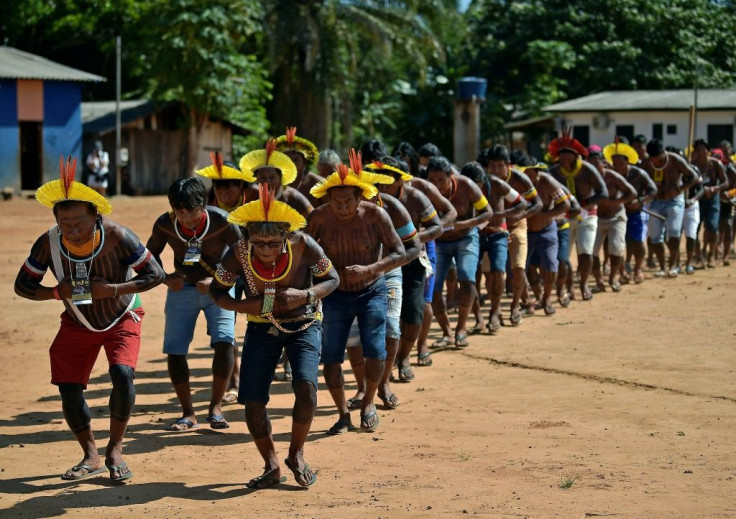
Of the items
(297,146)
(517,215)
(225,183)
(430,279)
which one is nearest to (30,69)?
(517,215)

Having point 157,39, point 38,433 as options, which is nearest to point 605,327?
point 38,433

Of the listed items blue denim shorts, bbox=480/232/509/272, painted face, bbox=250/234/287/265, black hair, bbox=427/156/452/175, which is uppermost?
black hair, bbox=427/156/452/175

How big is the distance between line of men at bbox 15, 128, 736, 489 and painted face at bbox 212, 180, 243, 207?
0.02m

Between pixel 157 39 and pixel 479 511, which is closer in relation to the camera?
pixel 479 511

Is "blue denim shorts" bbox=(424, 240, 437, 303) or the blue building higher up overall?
the blue building

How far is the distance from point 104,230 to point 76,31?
1429 inches

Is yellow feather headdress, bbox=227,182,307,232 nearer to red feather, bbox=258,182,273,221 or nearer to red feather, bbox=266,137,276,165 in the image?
red feather, bbox=258,182,273,221

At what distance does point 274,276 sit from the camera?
6973 millimetres

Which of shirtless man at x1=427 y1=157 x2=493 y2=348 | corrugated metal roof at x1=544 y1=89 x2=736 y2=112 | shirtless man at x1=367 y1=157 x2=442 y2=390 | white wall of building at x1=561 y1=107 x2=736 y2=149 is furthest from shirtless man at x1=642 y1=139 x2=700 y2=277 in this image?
white wall of building at x1=561 y1=107 x2=736 y2=149

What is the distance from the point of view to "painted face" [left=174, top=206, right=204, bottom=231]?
26.9 ft

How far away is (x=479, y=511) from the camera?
652 centimetres

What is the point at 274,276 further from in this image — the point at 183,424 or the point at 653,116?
the point at 653,116

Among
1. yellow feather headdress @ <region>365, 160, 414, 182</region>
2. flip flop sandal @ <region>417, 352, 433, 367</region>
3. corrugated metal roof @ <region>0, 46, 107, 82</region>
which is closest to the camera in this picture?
yellow feather headdress @ <region>365, 160, 414, 182</region>

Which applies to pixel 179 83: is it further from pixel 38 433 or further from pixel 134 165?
pixel 38 433
